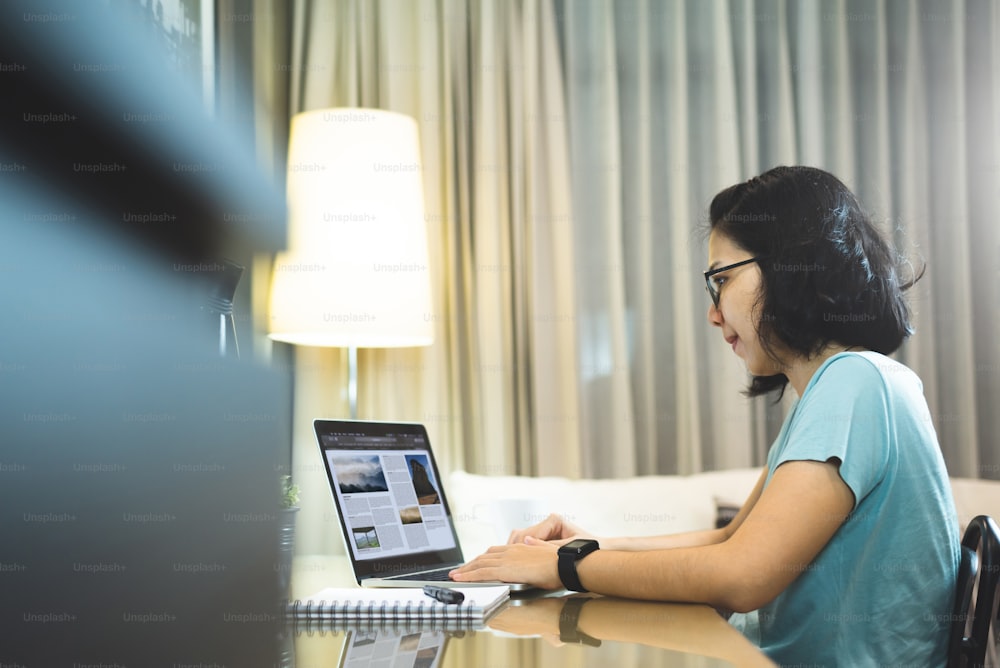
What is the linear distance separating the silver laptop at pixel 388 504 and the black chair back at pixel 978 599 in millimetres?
544

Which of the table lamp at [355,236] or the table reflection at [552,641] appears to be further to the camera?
the table lamp at [355,236]

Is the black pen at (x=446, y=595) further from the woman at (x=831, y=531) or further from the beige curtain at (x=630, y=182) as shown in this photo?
the beige curtain at (x=630, y=182)

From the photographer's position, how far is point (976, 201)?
2803 millimetres

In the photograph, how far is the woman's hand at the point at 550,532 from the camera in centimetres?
135

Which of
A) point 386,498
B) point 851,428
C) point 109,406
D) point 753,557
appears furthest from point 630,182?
point 109,406

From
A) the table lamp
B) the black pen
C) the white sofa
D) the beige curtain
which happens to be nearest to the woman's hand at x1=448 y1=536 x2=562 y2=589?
the black pen

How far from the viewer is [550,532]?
137 centimetres

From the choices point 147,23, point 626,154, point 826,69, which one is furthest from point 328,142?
point 147,23

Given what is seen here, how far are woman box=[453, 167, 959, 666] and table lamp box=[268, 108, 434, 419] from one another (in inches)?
38.3

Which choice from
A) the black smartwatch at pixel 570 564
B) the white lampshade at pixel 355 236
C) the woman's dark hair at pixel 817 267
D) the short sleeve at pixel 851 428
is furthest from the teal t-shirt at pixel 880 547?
the white lampshade at pixel 355 236

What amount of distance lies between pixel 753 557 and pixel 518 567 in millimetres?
316

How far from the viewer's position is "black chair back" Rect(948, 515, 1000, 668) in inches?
39.2

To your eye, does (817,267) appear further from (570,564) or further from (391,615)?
(391,615)

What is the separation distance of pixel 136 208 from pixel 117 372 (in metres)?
0.04
